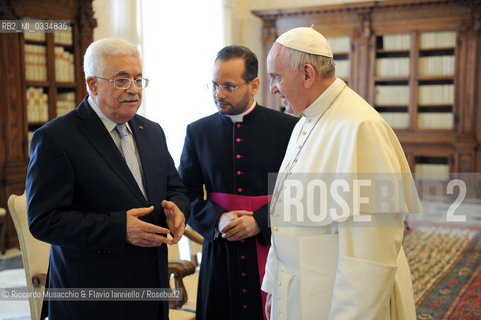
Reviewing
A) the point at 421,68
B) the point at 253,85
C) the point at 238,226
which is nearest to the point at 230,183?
the point at 238,226

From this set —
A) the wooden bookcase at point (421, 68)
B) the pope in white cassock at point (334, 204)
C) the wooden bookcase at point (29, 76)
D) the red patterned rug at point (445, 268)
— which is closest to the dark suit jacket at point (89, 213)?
the pope in white cassock at point (334, 204)

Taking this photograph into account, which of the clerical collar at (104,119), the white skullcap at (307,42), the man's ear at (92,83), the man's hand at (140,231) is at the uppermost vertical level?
the white skullcap at (307,42)

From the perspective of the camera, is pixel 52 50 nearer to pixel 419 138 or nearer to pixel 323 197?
pixel 323 197

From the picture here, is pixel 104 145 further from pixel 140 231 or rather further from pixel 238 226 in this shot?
pixel 238 226

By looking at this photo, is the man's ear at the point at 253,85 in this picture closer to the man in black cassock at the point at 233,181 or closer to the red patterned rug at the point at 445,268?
the man in black cassock at the point at 233,181

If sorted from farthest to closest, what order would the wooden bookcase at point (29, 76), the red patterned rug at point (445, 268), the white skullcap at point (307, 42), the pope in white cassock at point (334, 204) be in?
the wooden bookcase at point (29, 76), the red patterned rug at point (445, 268), the white skullcap at point (307, 42), the pope in white cassock at point (334, 204)

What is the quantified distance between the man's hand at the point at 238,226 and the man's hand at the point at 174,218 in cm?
26

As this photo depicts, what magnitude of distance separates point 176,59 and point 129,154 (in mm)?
5066

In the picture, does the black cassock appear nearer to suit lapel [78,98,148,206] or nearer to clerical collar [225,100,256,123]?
clerical collar [225,100,256,123]

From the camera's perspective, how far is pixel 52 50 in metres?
5.51

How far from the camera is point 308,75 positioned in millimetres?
1636

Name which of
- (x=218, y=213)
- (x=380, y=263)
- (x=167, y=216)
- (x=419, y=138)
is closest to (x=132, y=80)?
(x=167, y=216)

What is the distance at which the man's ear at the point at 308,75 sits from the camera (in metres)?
1.62

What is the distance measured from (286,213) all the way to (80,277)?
30.9 inches
